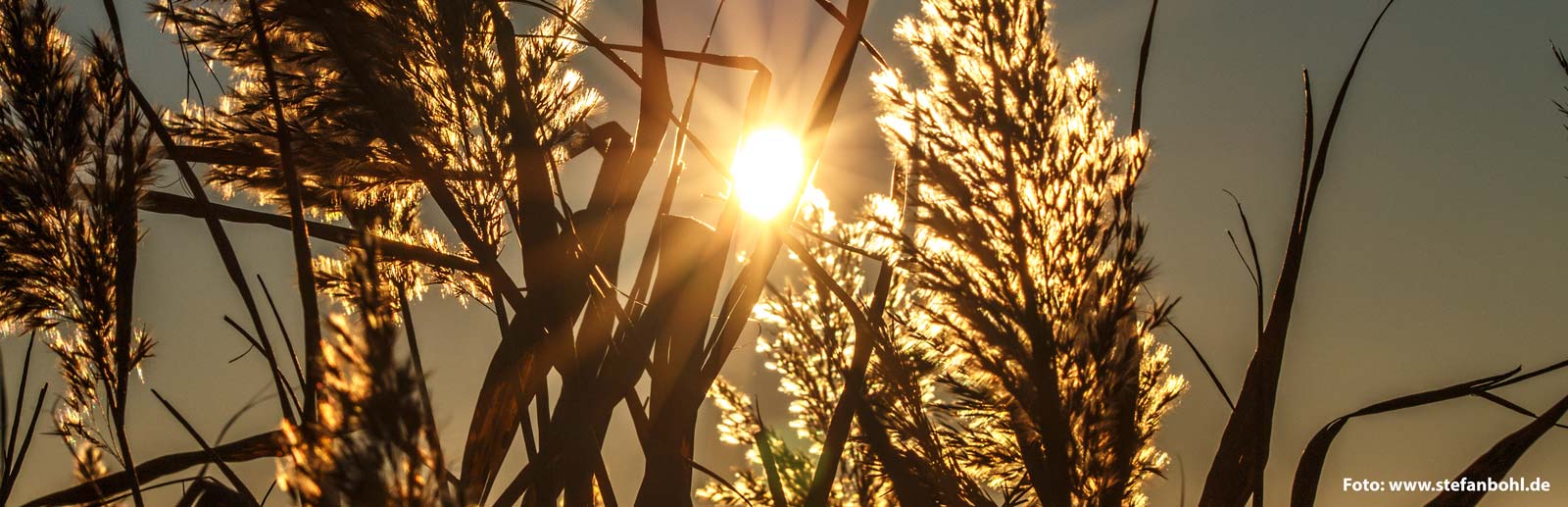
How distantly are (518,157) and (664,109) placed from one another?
1.01 feet

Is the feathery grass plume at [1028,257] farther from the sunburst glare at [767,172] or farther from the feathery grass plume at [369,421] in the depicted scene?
the feathery grass plume at [369,421]

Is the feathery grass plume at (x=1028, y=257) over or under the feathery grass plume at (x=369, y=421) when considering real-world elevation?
over

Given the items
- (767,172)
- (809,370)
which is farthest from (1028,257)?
(809,370)

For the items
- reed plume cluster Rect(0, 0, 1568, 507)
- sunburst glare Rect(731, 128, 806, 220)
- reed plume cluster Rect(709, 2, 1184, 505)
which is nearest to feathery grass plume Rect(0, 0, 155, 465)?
reed plume cluster Rect(0, 0, 1568, 507)

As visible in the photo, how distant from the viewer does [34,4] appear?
1093 millimetres

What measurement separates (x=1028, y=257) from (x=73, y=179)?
1138mm

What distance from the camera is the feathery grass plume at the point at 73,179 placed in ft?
3.41

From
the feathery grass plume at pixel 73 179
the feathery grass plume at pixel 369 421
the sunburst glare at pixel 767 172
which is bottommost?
the feathery grass plume at pixel 369 421

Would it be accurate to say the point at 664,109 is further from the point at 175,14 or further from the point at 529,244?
the point at 175,14

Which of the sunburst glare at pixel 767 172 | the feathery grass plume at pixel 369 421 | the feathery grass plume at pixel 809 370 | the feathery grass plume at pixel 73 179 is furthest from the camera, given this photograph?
the feathery grass plume at pixel 809 370

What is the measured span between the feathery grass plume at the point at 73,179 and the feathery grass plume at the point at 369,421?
71cm

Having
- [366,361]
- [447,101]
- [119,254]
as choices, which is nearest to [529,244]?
[447,101]

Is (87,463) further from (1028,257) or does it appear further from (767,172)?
(1028,257)

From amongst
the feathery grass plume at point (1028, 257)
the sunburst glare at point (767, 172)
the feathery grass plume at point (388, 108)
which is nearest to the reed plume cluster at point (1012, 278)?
the feathery grass plume at point (1028, 257)
